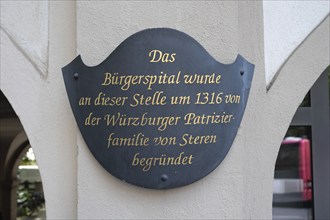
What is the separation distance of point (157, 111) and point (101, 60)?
0.47m

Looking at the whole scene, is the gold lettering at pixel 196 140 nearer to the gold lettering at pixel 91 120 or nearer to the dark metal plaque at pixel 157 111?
the dark metal plaque at pixel 157 111

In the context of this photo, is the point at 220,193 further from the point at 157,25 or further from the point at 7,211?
the point at 7,211

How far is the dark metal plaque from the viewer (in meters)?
2.85

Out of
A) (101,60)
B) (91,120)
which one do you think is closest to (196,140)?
(91,120)

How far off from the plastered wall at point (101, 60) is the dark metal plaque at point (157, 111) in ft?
0.29

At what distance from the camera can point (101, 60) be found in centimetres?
296

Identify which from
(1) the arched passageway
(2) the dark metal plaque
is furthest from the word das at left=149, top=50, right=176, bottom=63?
(1) the arched passageway

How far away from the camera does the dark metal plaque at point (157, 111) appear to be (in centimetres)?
285

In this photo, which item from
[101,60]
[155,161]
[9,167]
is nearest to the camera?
[155,161]

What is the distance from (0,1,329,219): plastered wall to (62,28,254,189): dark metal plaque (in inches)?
3.5

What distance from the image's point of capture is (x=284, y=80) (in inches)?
124

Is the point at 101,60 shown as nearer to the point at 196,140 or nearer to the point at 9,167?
the point at 196,140

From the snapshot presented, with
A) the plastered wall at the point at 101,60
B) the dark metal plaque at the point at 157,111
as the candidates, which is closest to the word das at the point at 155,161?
the dark metal plaque at the point at 157,111

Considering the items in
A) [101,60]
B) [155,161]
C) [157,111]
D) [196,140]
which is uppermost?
[101,60]
